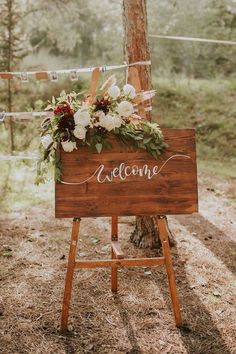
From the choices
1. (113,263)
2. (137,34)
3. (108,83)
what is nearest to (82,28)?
(137,34)

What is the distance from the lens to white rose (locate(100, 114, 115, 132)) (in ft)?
9.66

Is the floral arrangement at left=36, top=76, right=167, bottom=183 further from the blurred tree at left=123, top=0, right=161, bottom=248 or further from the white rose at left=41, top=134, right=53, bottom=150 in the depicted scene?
the blurred tree at left=123, top=0, right=161, bottom=248

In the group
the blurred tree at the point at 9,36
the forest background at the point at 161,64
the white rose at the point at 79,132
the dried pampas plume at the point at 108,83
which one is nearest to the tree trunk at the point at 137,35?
the dried pampas plume at the point at 108,83

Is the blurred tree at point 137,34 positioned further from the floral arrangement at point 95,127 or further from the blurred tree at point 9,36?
the blurred tree at point 9,36

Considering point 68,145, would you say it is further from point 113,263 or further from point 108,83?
point 113,263

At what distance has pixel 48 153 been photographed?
3.09m

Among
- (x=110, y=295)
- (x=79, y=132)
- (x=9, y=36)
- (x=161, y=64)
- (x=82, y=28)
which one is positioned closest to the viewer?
(x=79, y=132)

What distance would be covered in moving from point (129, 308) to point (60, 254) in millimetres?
1261

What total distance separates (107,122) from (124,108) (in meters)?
0.17

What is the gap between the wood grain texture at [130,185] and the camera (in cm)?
301

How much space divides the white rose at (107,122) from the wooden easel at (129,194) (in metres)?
0.15

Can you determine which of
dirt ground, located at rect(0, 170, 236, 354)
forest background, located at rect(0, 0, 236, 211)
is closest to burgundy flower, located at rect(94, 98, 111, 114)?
dirt ground, located at rect(0, 170, 236, 354)

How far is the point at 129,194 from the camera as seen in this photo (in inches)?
121

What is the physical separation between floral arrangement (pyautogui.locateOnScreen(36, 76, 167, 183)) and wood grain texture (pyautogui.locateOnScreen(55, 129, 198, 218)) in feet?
0.20
